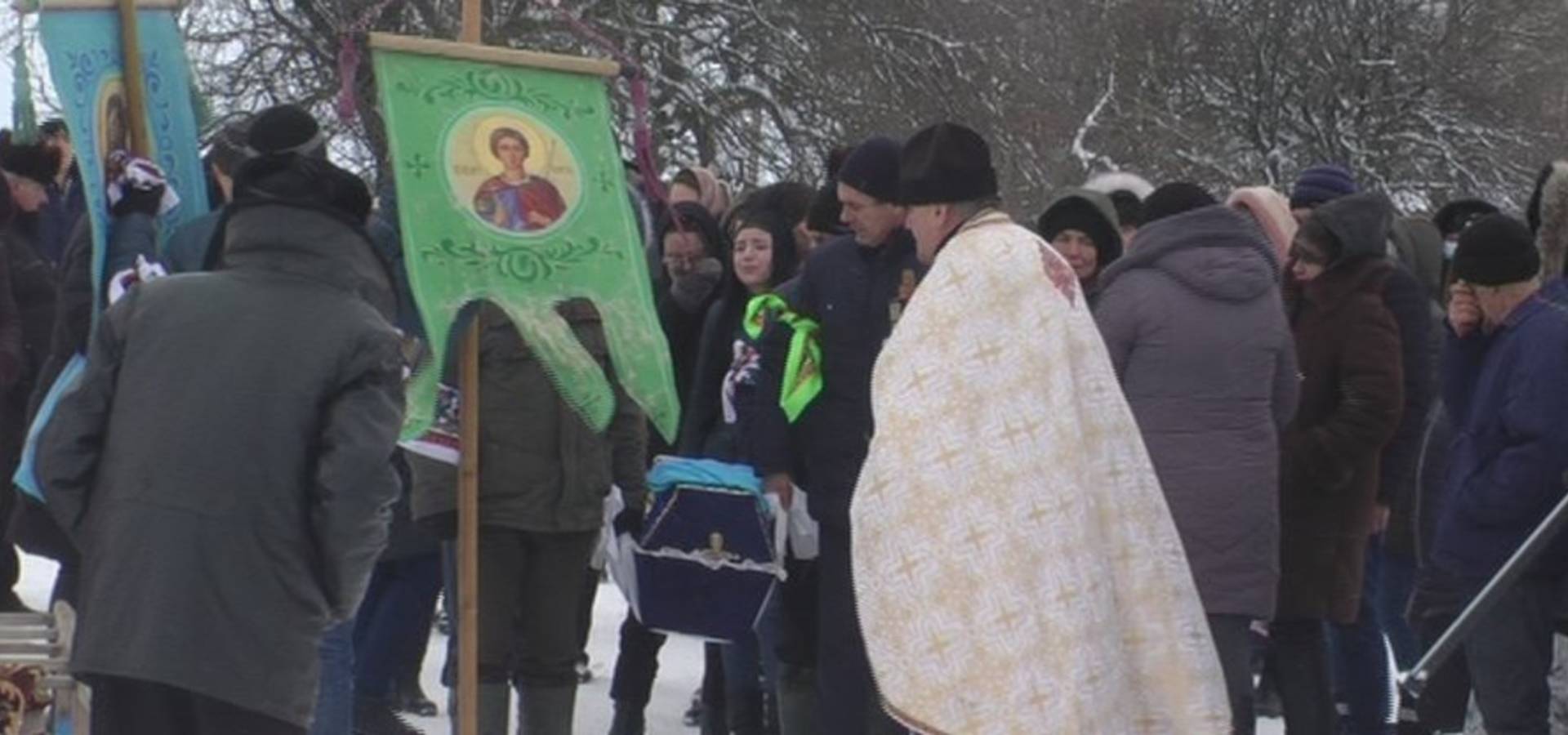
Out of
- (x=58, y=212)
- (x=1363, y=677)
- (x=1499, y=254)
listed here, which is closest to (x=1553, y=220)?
(x=1499, y=254)

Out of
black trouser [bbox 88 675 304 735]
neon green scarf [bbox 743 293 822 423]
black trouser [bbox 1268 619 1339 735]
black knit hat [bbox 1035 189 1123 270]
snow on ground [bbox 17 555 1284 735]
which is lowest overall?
snow on ground [bbox 17 555 1284 735]

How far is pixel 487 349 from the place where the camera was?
24.2ft

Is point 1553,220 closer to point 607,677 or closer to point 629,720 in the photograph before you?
point 629,720

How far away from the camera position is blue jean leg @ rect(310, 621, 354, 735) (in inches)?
290

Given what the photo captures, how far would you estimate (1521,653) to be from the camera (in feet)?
22.4

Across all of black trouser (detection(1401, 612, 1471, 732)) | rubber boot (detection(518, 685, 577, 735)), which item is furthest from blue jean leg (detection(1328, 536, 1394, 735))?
rubber boot (detection(518, 685, 577, 735))

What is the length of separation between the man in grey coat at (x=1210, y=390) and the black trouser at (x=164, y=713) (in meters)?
2.46

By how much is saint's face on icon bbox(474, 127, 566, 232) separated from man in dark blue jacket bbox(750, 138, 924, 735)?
830 mm

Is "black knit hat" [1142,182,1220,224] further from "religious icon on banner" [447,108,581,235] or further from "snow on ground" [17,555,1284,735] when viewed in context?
"snow on ground" [17,555,1284,735]

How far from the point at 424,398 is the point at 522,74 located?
845mm

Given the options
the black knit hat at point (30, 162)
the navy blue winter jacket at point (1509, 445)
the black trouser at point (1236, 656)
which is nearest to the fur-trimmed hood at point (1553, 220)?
the navy blue winter jacket at point (1509, 445)

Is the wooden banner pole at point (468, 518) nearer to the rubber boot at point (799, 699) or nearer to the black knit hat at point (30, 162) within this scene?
the rubber boot at point (799, 699)

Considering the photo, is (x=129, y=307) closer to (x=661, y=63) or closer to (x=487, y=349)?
(x=487, y=349)

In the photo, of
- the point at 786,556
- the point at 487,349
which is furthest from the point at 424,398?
the point at 786,556
